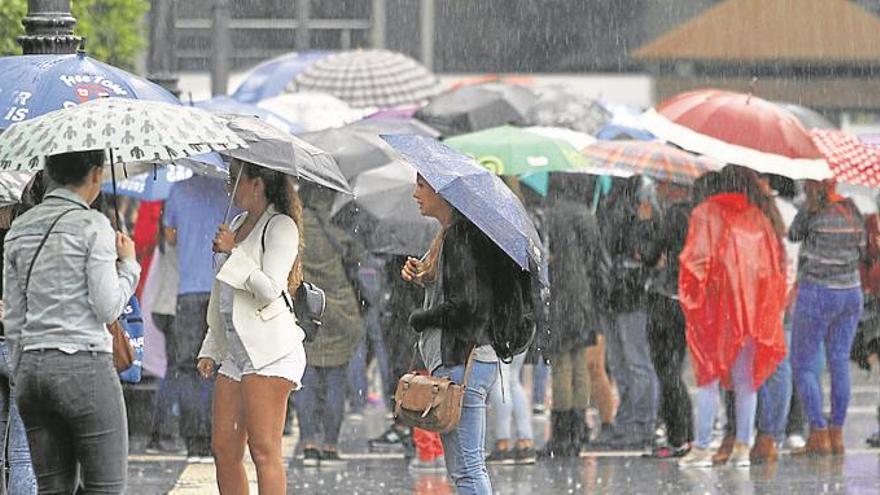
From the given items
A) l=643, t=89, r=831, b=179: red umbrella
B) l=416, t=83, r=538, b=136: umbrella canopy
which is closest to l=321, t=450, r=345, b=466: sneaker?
l=643, t=89, r=831, b=179: red umbrella

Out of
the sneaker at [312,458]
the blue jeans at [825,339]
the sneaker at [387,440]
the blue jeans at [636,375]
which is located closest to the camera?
the sneaker at [312,458]

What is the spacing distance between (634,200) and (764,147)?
144cm

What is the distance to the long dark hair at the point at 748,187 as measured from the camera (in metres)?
13.3

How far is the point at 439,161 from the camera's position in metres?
9.07

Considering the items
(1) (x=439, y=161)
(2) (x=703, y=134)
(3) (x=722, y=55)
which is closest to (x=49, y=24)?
(1) (x=439, y=161)

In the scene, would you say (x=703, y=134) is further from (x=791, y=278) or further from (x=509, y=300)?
(x=509, y=300)

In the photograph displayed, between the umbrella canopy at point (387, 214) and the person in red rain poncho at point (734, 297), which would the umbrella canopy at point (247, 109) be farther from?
the person in red rain poncho at point (734, 297)

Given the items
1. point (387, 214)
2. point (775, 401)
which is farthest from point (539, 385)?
point (387, 214)

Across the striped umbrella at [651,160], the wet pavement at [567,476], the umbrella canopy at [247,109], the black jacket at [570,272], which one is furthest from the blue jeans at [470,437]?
the umbrella canopy at [247,109]

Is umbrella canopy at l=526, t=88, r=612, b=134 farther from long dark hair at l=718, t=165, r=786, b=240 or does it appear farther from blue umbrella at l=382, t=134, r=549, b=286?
blue umbrella at l=382, t=134, r=549, b=286

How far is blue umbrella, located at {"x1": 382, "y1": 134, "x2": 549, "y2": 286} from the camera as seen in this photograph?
8711mm

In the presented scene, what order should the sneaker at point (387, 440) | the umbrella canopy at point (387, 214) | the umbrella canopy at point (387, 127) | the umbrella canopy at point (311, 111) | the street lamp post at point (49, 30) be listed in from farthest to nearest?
1. the umbrella canopy at point (311, 111)
2. the sneaker at point (387, 440)
3. the umbrella canopy at point (387, 127)
4. the umbrella canopy at point (387, 214)
5. the street lamp post at point (49, 30)

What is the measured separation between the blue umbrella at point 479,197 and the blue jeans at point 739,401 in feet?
14.2

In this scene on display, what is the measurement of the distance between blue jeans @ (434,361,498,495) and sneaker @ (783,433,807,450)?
5.79 metres
